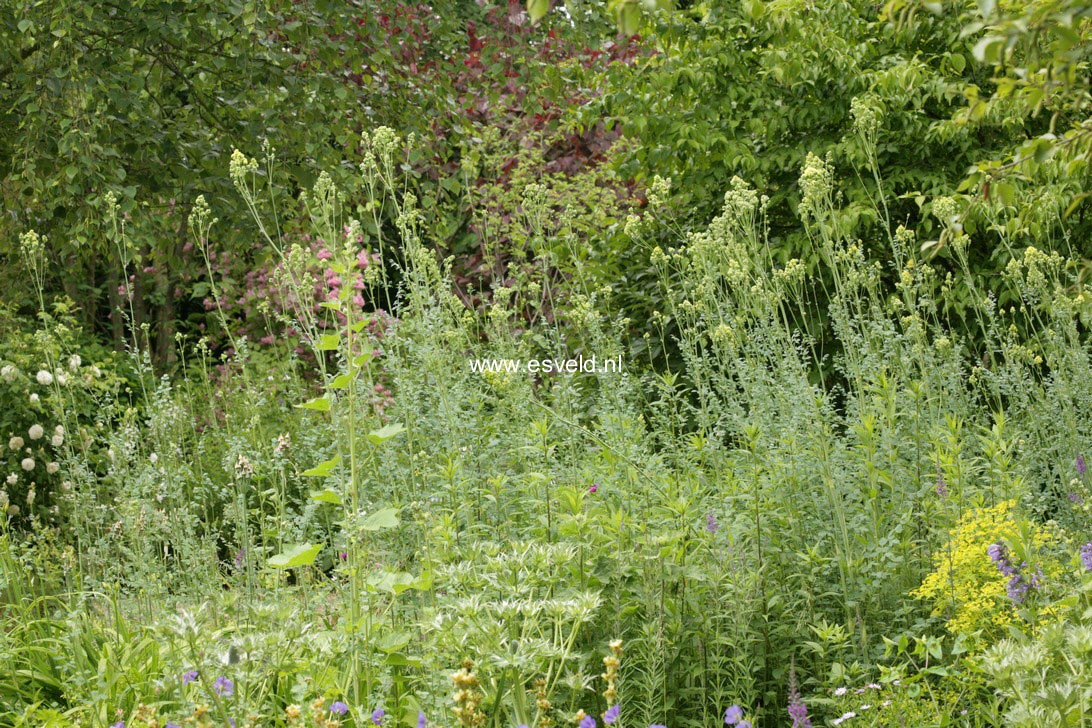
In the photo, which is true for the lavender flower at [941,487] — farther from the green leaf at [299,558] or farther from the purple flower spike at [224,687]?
the purple flower spike at [224,687]

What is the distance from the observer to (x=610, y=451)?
10.3 feet

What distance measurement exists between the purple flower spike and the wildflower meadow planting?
0.02m

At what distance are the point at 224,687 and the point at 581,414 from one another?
2765mm

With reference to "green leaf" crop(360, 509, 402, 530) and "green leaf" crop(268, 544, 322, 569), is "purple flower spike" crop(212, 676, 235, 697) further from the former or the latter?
"green leaf" crop(360, 509, 402, 530)

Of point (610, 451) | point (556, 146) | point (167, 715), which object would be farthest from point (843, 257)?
point (556, 146)

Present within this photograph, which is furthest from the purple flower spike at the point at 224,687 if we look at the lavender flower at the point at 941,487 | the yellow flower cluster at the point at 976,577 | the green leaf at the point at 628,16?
the lavender flower at the point at 941,487

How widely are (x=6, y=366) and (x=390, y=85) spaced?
2826mm

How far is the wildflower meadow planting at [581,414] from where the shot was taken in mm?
2107

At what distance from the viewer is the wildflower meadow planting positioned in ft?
6.91

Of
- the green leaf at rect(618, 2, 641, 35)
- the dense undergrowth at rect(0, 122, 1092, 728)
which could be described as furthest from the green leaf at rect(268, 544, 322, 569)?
the green leaf at rect(618, 2, 641, 35)

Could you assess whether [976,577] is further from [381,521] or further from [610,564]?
[381,521]

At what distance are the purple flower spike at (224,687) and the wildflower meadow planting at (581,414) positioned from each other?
0.06 ft

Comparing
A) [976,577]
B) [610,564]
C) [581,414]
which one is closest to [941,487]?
[976,577]

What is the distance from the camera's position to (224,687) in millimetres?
2045
